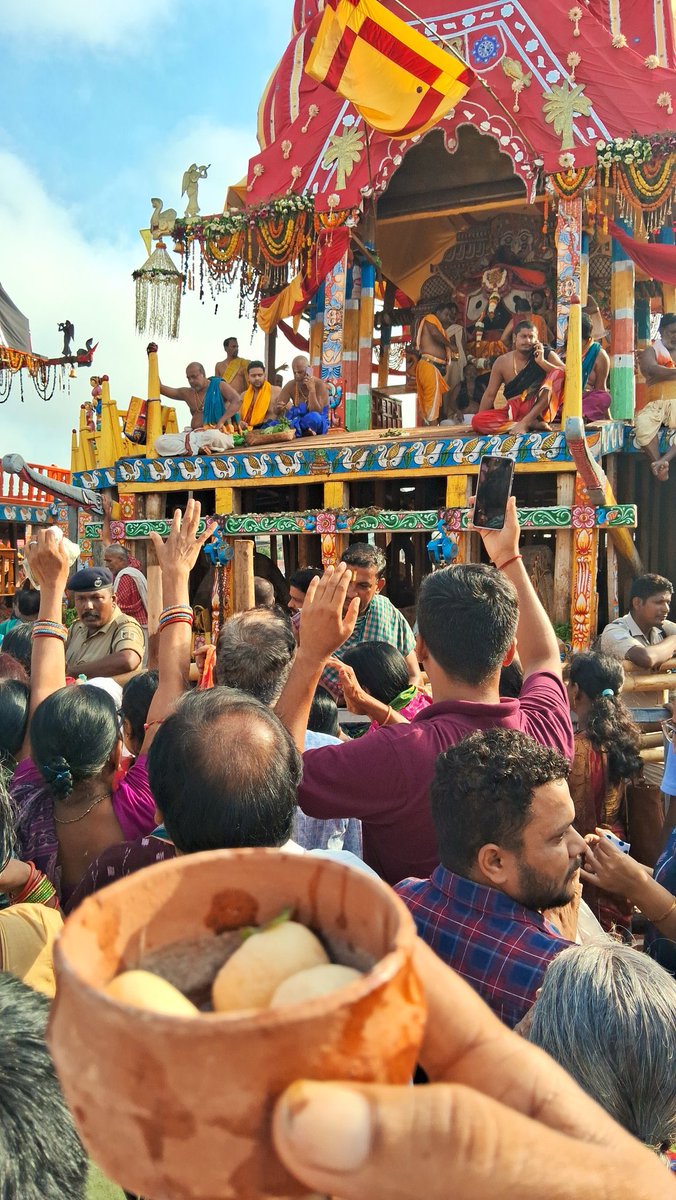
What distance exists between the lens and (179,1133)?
0.62 meters

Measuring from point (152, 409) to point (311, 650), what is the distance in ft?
29.3

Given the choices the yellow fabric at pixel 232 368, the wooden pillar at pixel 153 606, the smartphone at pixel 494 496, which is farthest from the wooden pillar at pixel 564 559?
the smartphone at pixel 494 496


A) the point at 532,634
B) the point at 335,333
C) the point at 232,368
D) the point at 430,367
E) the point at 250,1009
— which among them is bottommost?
the point at 250,1009

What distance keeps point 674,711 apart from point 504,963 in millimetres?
1446

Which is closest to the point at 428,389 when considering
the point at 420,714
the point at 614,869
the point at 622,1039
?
the point at 420,714

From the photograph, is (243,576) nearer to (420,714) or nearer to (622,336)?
(622,336)

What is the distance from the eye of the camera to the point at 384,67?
337 inches

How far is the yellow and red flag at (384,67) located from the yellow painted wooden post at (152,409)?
3.74 m

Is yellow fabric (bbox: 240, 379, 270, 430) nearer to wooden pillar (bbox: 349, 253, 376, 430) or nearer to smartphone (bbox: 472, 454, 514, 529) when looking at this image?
wooden pillar (bbox: 349, 253, 376, 430)

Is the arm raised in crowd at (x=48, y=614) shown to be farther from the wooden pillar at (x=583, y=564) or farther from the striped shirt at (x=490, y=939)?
the wooden pillar at (x=583, y=564)

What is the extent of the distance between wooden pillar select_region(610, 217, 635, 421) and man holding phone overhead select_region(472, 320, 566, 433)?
56.0 inches

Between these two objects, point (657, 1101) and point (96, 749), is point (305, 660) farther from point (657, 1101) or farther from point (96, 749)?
point (657, 1101)

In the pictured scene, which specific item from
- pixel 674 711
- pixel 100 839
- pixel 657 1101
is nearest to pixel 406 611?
pixel 674 711

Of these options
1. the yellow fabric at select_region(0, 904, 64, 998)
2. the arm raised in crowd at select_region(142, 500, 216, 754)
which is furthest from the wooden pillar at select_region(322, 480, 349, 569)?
the yellow fabric at select_region(0, 904, 64, 998)
